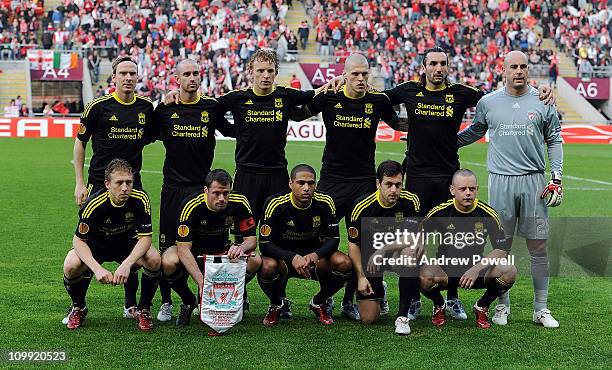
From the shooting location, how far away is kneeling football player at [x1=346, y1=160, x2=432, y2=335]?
725 centimetres

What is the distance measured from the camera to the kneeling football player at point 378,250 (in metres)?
7.25

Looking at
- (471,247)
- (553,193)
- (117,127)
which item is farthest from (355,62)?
(117,127)

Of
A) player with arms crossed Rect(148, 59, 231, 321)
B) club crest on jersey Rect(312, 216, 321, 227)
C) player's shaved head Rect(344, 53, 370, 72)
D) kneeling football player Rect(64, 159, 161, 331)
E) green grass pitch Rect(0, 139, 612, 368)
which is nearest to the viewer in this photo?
green grass pitch Rect(0, 139, 612, 368)

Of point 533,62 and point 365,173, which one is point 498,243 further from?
point 533,62

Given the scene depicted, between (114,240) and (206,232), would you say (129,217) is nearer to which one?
(114,240)

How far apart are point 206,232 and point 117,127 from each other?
123cm

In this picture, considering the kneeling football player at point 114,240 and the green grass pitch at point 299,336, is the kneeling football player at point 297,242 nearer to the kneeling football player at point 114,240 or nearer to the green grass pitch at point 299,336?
the green grass pitch at point 299,336

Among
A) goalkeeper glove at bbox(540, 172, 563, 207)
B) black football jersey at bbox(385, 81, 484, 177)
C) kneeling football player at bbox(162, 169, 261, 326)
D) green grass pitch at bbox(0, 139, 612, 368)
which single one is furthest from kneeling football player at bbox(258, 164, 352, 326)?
goalkeeper glove at bbox(540, 172, 563, 207)

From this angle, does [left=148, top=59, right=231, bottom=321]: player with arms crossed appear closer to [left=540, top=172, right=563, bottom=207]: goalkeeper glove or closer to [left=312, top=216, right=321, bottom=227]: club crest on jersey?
[left=312, top=216, right=321, bottom=227]: club crest on jersey

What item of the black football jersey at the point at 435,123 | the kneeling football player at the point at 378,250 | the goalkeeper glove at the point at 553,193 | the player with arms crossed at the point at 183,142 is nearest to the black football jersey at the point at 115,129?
the player with arms crossed at the point at 183,142

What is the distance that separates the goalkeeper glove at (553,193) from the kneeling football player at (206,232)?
92.0 inches

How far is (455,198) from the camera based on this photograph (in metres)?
7.23

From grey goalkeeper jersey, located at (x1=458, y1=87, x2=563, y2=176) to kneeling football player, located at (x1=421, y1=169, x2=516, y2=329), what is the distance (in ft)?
1.36

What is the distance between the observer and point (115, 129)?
777 cm
